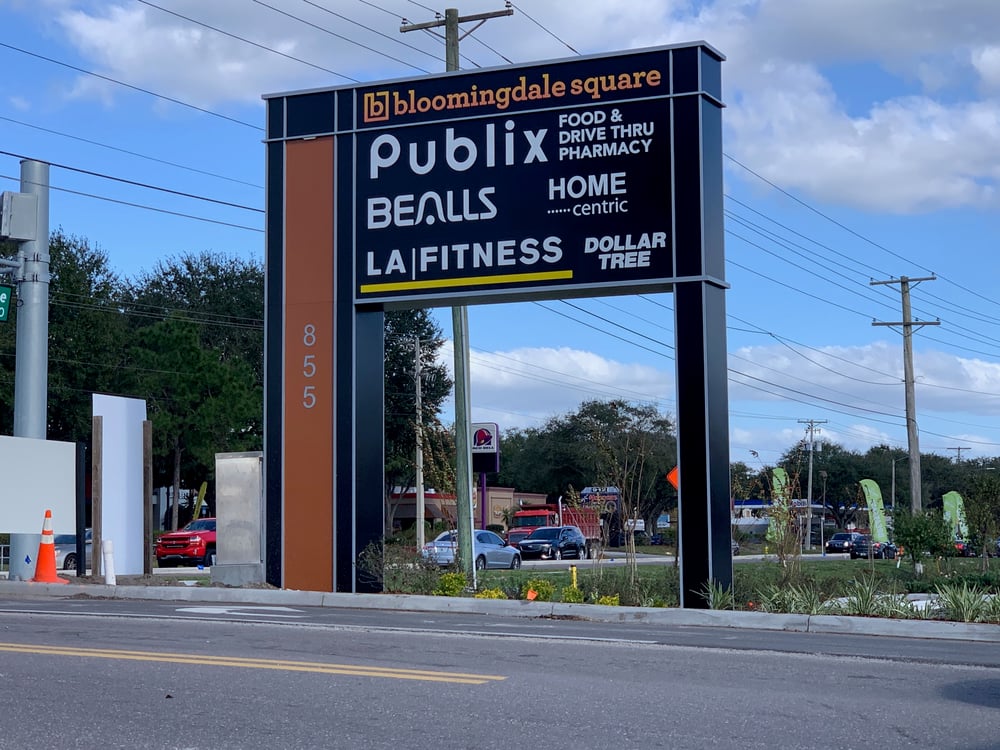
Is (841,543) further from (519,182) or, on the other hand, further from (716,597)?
(519,182)

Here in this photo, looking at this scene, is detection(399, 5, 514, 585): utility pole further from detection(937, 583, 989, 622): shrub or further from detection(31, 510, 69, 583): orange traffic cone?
detection(937, 583, 989, 622): shrub

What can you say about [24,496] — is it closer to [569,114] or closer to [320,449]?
[320,449]

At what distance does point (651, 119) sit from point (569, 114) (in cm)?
122

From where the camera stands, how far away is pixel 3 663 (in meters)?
9.60

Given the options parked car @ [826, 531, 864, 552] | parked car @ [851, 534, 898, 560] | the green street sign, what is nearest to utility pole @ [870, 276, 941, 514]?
parked car @ [851, 534, 898, 560]

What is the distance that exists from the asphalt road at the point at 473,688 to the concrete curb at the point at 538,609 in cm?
121

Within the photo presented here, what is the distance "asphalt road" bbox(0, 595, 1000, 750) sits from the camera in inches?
276

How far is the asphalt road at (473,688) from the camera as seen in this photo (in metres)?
7.01

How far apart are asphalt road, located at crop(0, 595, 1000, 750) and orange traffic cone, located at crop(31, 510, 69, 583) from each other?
22.9 feet

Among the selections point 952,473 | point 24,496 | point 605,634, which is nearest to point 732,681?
point 605,634

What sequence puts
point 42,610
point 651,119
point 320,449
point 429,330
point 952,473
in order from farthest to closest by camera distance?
point 952,473
point 429,330
point 320,449
point 651,119
point 42,610

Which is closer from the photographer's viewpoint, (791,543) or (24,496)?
(791,543)

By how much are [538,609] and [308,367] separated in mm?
5534

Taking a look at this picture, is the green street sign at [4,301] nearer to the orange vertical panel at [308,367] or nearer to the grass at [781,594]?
the orange vertical panel at [308,367]
